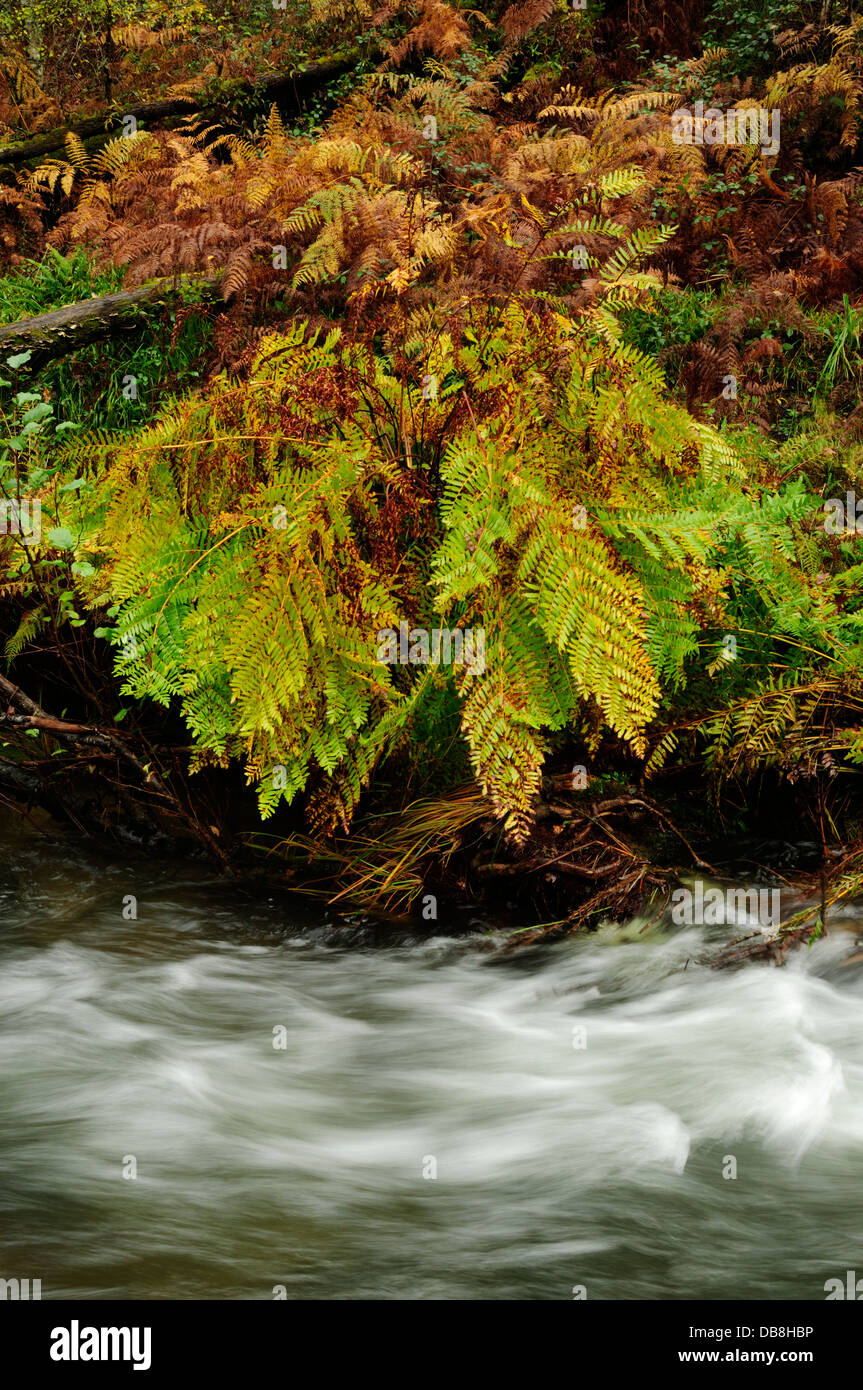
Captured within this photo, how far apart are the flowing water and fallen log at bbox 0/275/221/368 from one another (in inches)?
135

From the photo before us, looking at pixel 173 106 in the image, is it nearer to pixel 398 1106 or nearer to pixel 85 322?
pixel 85 322

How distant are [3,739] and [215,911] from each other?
1318mm

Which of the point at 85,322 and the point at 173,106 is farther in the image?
the point at 173,106

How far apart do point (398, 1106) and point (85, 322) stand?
5.39m

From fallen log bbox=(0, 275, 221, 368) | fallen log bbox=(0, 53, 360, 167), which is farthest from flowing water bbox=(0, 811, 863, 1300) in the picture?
fallen log bbox=(0, 53, 360, 167)

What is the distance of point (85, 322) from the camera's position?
724 cm

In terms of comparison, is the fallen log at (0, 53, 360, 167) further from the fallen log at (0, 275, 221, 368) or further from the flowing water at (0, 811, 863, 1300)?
the flowing water at (0, 811, 863, 1300)

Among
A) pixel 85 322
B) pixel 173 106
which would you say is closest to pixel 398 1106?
pixel 85 322

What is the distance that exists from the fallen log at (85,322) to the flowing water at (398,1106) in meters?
3.42

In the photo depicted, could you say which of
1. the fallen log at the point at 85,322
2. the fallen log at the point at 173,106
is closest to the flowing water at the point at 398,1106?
the fallen log at the point at 85,322

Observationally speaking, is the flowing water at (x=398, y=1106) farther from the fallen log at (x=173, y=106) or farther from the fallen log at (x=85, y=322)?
the fallen log at (x=173, y=106)

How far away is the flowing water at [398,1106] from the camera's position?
3.04m

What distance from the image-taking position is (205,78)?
1062 cm

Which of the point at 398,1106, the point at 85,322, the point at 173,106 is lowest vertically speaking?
the point at 398,1106
